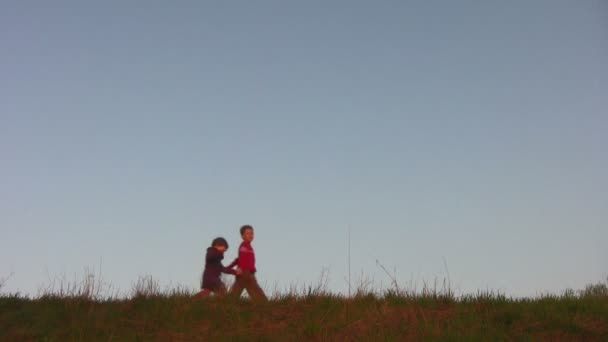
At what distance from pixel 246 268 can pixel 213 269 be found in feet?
2.20

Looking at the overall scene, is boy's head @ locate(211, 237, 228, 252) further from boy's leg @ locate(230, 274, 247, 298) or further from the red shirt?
boy's leg @ locate(230, 274, 247, 298)

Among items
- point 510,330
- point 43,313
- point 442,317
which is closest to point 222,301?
point 43,313

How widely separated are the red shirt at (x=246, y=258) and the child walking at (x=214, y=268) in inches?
7.3

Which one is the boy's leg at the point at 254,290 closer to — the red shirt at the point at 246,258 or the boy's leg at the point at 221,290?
the red shirt at the point at 246,258

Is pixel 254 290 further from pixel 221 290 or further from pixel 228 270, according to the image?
pixel 228 270

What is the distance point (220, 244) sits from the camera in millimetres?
13367

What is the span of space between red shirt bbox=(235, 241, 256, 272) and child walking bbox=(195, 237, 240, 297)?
0.61 feet

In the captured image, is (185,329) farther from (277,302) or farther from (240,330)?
(277,302)

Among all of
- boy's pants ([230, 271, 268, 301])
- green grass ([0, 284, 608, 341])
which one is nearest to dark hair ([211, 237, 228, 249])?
boy's pants ([230, 271, 268, 301])

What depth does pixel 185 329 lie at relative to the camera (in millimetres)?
10281

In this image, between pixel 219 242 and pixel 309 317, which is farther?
pixel 219 242

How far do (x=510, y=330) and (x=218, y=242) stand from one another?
19.3 feet

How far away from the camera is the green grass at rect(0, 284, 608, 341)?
32.7 feet

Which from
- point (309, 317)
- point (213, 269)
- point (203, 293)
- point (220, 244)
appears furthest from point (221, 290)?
point (309, 317)
